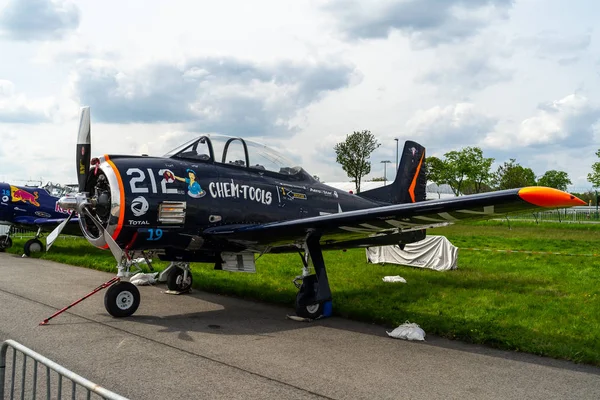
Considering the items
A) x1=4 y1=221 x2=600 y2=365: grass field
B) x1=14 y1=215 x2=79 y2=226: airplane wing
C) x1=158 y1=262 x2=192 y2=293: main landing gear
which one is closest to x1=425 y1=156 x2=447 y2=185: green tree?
x1=4 y1=221 x2=600 y2=365: grass field

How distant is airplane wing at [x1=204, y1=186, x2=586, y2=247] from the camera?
17.4 feet

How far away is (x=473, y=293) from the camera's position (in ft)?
33.1

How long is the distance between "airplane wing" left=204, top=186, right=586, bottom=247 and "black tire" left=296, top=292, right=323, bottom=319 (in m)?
1.12

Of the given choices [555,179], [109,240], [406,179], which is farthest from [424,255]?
[555,179]

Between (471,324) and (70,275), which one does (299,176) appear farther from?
(70,275)

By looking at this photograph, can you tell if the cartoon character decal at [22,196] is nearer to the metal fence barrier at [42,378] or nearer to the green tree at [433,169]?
the metal fence barrier at [42,378]

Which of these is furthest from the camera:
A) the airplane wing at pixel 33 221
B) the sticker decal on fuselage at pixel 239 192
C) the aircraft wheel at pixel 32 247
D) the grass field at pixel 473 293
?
the airplane wing at pixel 33 221

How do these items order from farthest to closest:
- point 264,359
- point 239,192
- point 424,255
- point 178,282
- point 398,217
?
point 424,255, point 178,282, point 239,192, point 398,217, point 264,359

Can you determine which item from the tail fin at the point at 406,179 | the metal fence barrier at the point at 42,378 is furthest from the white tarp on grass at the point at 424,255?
the metal fence barrier at the point at 42,378

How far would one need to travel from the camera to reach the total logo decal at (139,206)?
728cm

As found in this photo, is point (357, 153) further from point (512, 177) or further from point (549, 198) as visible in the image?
point (549, 198)

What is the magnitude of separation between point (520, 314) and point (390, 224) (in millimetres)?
2847

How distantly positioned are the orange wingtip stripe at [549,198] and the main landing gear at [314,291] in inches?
141

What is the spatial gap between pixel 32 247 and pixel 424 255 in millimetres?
13090
